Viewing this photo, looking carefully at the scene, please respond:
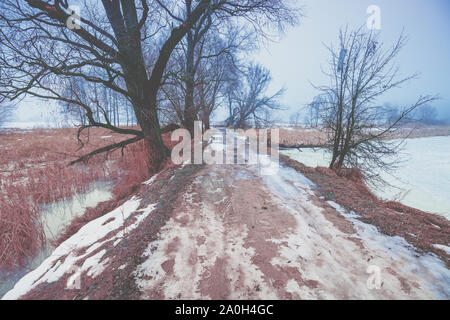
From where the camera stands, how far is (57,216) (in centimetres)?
351

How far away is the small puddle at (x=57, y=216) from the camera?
2166mm

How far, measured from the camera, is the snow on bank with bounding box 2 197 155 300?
1.58 meters

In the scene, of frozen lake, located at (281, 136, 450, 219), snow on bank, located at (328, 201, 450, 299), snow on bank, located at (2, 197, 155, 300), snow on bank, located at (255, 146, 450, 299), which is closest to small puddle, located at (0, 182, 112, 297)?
snow on bank, located at (2, 197, 155, 300)

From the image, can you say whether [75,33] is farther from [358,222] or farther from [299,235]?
[358,222]

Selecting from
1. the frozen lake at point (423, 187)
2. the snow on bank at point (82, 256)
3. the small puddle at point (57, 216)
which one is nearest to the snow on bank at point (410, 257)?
the frozen lake at point (423, 187)

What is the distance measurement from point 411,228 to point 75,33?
6950 millimetres

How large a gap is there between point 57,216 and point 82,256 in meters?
2.58

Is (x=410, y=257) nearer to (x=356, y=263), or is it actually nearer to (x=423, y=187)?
(x=356, y=263)

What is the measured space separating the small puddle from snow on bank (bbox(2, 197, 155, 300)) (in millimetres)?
458

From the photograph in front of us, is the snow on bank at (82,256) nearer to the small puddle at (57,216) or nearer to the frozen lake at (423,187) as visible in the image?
the small puddle at (57,216)

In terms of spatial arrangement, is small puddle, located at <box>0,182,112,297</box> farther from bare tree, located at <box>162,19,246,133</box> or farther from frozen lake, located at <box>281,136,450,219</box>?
frozen lake, located at <box>281,136,450,219</box>

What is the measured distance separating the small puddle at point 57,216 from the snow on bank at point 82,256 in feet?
1.50

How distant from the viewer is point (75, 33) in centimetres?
373
